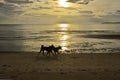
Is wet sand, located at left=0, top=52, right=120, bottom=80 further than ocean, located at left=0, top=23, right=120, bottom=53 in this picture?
No

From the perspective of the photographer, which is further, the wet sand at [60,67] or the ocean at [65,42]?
the ocean at [65,42]

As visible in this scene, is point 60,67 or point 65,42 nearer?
point 60,67

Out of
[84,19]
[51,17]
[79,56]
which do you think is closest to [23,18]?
[51,17]

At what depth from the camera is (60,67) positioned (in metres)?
19.1

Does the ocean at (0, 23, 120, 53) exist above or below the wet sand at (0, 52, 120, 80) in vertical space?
above

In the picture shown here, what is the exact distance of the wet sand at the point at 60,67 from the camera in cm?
1617

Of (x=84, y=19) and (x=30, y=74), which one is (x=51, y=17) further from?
(x=30, y=74)

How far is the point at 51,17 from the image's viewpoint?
5482 inches

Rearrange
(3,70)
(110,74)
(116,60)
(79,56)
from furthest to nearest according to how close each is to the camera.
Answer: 1. (79,56)
2. (116,60)
3. (3,70)
4. (110,74)

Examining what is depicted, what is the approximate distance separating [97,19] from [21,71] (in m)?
118

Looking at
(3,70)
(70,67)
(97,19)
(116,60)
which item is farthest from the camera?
(97,19)

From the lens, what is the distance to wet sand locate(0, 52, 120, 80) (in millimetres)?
16172

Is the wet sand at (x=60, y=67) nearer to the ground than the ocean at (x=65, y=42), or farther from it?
nearer to the ground

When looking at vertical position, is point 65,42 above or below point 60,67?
above
